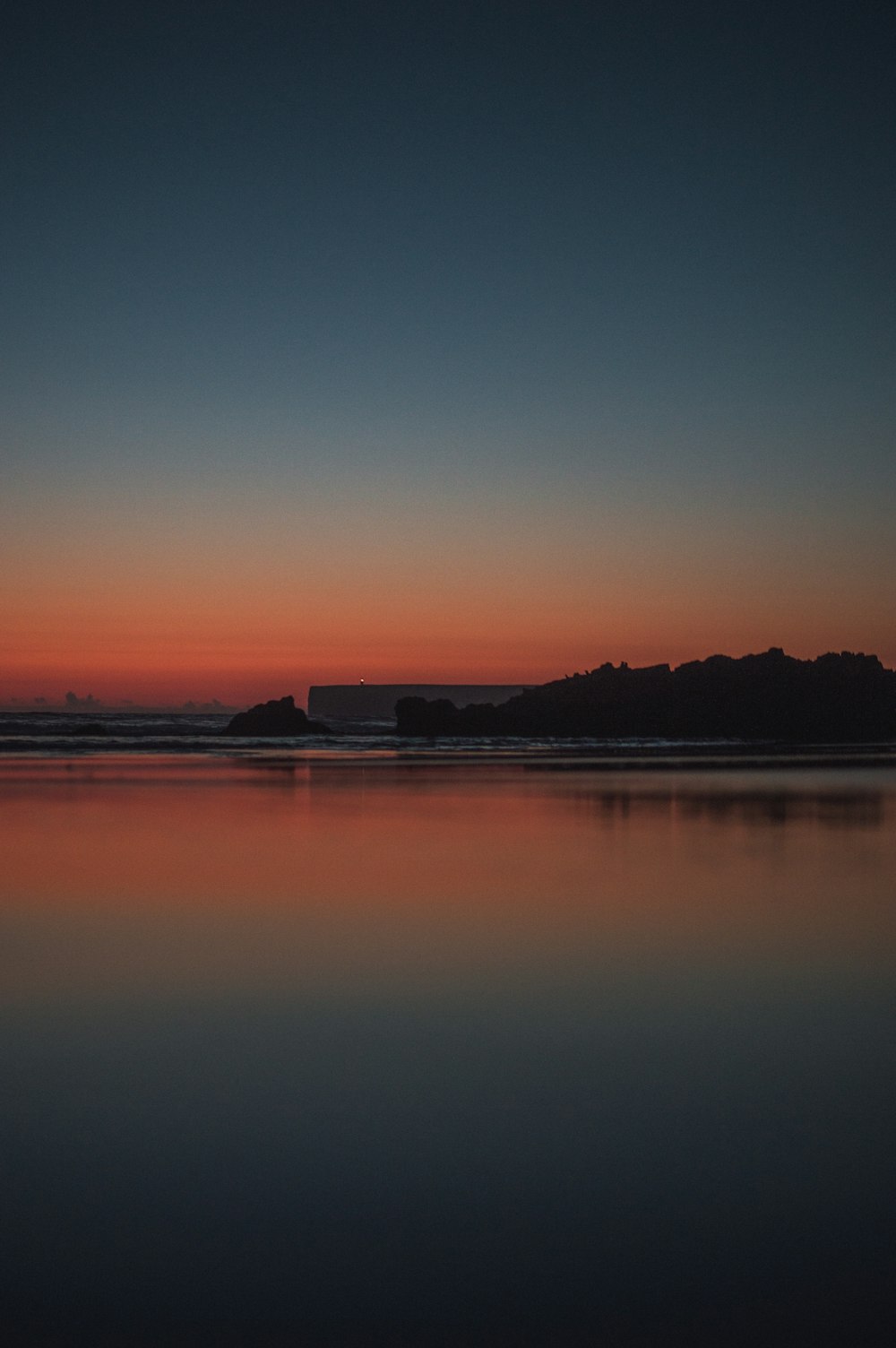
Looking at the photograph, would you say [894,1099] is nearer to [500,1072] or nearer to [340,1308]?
[500,1072]

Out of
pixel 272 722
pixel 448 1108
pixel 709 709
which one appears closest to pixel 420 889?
pixel 448 1108

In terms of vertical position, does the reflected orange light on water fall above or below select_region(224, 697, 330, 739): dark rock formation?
below

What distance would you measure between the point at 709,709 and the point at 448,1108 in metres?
35.2

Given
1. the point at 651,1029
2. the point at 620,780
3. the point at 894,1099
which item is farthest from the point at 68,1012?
the point at 620,780

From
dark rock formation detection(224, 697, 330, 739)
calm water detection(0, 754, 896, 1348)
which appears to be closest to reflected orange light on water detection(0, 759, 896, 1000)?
calm water detection(0, 754, 896, 1348)

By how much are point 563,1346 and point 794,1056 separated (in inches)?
68.7

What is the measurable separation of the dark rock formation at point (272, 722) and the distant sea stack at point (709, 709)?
3451 mm

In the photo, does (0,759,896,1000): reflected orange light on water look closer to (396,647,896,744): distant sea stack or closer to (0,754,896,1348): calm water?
(0,754,896,1348): calm water

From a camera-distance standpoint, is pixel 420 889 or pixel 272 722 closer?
pixel 420 889

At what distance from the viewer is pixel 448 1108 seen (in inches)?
117

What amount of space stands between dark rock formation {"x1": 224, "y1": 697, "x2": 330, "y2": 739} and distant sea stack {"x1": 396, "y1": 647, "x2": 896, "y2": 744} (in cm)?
345

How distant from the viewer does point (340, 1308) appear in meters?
2.02

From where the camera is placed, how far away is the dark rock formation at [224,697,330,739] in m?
35.8

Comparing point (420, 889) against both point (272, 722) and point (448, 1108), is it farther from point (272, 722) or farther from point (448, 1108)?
point (272, 722)
